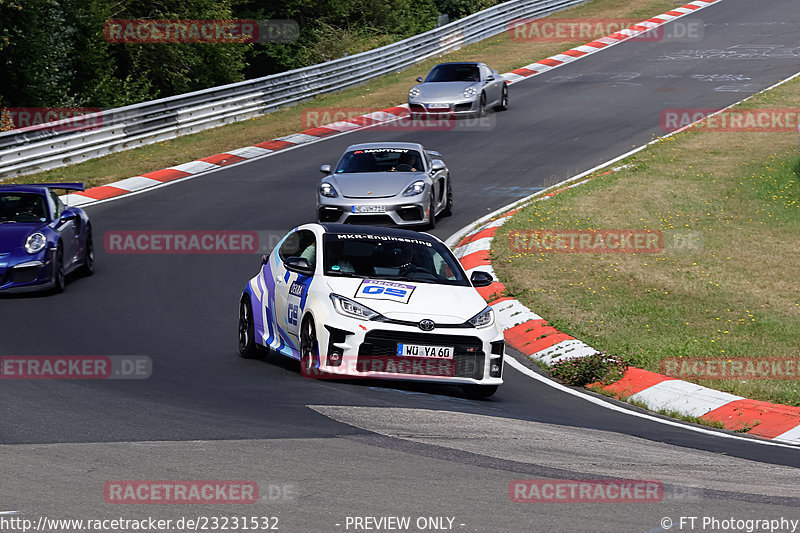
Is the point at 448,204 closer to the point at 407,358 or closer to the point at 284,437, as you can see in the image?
the point at 407,358

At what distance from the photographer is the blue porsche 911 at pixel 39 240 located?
14719mm

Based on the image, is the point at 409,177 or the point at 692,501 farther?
the point at 409,177

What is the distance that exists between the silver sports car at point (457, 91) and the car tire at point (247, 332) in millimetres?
17166

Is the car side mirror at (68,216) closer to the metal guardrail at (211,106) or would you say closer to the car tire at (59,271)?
the car tire at (59,271)

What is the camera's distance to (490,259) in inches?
671

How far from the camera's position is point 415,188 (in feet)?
61.1

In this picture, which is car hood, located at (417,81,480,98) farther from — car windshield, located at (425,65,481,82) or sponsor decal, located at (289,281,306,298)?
sponsor decal, located at (289,281,306,298)

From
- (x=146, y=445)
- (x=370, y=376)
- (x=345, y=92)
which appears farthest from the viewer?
(x=345, y=92)

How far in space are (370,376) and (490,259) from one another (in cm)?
711

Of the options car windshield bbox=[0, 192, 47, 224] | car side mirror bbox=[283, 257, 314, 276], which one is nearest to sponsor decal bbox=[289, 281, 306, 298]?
car side mirror bbox=[283, 257, 314, 276]

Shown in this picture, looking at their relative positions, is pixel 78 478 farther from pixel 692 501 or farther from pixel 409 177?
pixel 409 177

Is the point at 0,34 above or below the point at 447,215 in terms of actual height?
above

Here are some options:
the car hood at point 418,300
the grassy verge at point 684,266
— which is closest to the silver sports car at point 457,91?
the grassy verge at point 684,266

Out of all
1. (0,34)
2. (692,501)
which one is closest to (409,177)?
(692,501)
